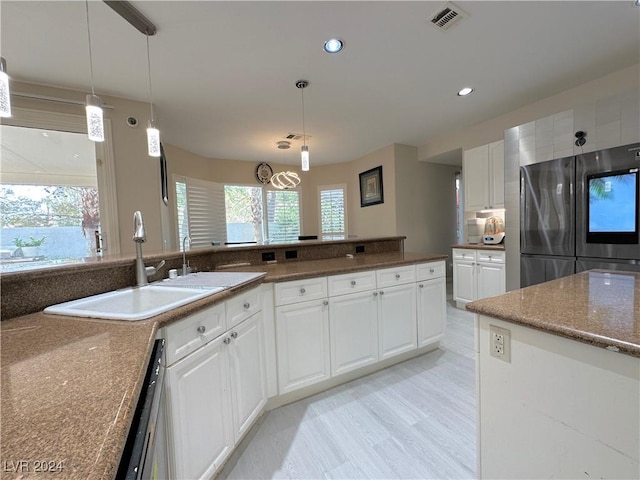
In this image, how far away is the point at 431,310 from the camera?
240 centimetres

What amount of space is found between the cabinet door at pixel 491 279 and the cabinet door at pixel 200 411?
10.6 feet

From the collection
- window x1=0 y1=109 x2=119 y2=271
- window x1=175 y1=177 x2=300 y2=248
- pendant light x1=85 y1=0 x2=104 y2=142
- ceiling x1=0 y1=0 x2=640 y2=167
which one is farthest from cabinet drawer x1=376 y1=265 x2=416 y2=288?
window x1=175 y1=177 x2=300 y2=248

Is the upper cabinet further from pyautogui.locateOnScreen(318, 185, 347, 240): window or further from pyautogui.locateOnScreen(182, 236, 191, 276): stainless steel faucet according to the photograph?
pyautogui.locateOnScreen(182, 236, 191, 276): stainless steel faucet


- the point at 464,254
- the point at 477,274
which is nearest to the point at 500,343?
the point at 477,274

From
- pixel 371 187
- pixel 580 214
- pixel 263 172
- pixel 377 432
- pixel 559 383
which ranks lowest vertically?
pixel 377 432

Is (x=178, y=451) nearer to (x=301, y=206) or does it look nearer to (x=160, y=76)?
(x=160, y=76)

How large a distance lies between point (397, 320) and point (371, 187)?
3414mm

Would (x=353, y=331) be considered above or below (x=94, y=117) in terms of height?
below

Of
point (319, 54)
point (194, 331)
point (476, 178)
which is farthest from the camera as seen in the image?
point (476, 178)

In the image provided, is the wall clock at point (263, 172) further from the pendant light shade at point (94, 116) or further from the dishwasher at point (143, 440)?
the dishwasher at point (143, 440)

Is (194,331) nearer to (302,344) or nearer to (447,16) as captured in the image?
(302,344)

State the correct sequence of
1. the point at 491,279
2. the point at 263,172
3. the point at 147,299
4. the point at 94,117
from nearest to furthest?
the point at 147,299
the point at 94,117
the point at 491,279
the point at 263,172

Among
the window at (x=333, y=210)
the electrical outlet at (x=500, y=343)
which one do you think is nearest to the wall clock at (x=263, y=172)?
the window at (x=333, y=210)

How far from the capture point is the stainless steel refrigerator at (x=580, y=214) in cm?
217
